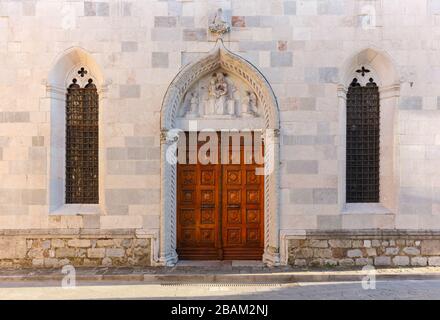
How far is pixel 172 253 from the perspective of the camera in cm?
739

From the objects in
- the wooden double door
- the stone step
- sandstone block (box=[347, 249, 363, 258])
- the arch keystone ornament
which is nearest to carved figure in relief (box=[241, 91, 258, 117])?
the arch keystone ornament

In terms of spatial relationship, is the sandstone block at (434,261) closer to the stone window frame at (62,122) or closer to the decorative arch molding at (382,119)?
the decorative arch molding at (382,119)

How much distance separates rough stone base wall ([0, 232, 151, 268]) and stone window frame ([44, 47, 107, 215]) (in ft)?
1.79

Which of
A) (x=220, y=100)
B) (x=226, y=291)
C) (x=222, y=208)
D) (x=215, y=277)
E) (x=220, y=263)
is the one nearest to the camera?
(x=226, y=291)

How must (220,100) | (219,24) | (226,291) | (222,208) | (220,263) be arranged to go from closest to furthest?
(226,291), (219,24), (220,263), (220,100), (222,208)

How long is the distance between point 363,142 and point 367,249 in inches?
84.1

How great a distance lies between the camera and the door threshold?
7.26 meters

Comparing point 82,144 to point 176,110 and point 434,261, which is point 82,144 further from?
point 434,261

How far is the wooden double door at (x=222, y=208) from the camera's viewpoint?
25.0 ft

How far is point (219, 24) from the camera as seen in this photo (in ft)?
23.7

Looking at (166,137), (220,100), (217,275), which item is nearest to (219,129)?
(220,100)

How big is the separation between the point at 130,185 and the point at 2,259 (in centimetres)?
285

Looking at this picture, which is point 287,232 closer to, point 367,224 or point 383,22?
point 367,224

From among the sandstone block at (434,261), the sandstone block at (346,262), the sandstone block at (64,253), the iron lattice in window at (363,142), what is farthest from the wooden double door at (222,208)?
the sandstone block at (434,261)
